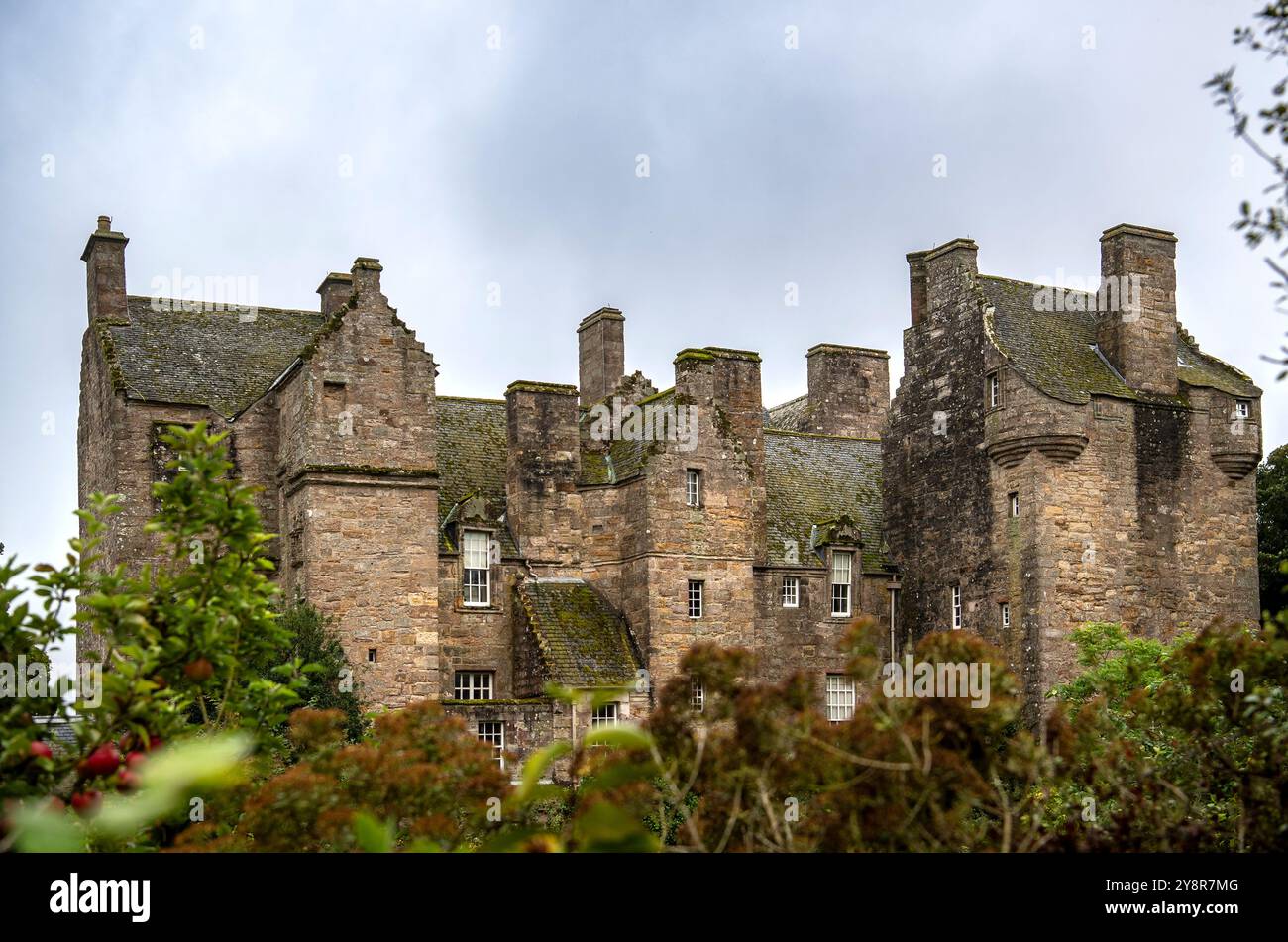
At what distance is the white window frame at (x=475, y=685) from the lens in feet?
125

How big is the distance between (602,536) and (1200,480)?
668 inches

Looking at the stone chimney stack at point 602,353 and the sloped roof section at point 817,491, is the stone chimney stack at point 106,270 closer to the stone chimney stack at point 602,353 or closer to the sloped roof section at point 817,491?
the stone chimney stack at point 602,353

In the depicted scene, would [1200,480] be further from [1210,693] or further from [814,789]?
[814,789]

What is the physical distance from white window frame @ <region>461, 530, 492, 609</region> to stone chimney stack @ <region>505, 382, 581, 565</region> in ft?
3.76

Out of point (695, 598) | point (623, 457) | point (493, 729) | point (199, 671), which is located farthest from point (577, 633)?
point (199, 671)

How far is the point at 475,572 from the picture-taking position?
3847cm

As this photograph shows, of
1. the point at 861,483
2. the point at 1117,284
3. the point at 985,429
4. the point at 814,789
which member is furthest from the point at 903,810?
the point at 861,483

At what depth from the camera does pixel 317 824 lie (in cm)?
611

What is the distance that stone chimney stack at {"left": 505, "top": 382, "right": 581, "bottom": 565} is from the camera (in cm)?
3938

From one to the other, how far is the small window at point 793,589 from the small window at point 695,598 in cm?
391

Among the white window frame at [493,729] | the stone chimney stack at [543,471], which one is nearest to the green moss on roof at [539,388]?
the stone chimney stack at [543,471]

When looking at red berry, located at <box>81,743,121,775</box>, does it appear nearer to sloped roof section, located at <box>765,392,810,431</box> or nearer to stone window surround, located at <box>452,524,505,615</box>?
stone window surround, located at <box>452,524,505,615</box>

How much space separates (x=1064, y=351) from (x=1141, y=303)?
261 centimetres

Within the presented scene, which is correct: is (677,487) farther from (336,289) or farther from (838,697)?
(336,289)
